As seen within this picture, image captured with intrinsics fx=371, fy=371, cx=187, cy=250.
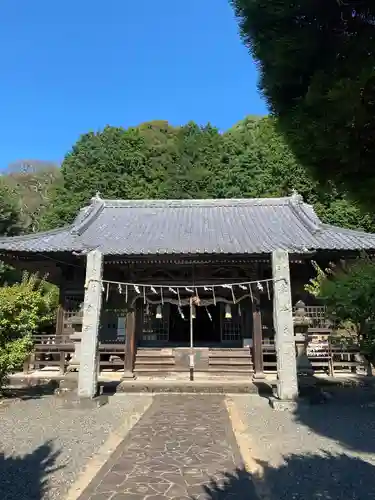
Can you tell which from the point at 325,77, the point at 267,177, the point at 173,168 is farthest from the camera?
the point at 173,168

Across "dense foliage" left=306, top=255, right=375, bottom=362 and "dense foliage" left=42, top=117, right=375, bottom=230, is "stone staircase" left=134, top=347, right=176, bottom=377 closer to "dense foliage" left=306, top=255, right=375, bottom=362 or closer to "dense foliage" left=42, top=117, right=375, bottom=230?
"dense foliage" left=306, top=255, right=375, bottom=362

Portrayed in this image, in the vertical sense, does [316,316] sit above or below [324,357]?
above

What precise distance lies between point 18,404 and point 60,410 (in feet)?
4.96

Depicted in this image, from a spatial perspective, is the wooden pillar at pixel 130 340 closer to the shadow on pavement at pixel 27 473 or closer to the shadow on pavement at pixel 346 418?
the shadow on pavement at pixel 346 418

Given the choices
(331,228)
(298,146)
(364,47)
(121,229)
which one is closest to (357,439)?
(298,146)

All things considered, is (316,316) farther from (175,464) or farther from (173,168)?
(173,168)

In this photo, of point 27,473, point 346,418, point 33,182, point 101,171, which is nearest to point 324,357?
point 346,418

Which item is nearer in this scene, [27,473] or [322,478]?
[322,478]

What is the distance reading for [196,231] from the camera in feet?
49.7

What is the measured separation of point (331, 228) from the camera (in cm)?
1539

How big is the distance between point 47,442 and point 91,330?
3531 millimetres

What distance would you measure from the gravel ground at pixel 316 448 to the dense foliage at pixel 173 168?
2182 cm

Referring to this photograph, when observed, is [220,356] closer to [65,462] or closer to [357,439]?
[357,439]

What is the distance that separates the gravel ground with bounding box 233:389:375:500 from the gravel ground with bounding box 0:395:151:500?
253 cm
